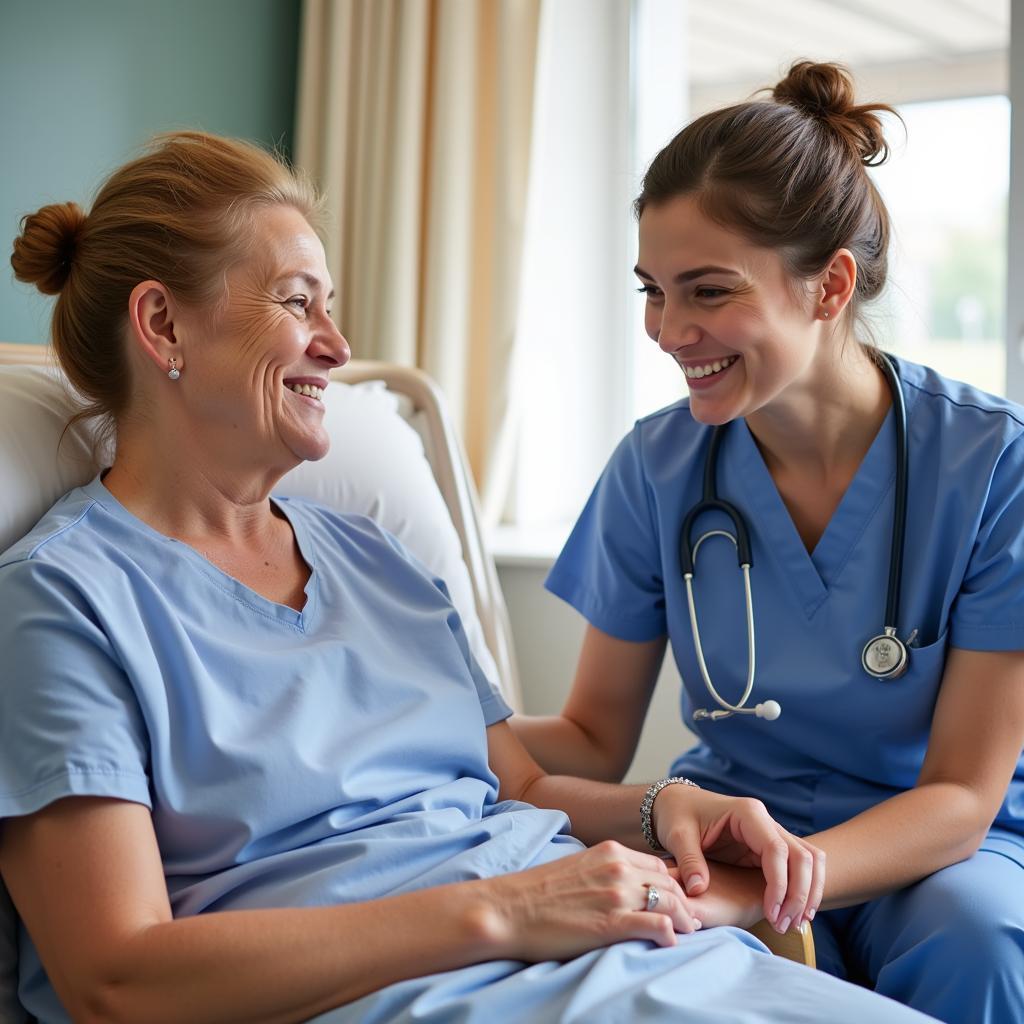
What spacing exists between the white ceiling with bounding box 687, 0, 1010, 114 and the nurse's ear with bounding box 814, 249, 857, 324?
4.39ft

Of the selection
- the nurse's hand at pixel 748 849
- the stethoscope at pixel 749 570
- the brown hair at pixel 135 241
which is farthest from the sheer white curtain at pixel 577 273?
the nurse's hand at pixel 748 849

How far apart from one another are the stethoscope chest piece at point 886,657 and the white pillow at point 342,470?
1.74ft

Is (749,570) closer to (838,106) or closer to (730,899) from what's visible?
(730,899)

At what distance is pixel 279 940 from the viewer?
1.02 metres

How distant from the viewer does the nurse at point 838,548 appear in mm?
1356

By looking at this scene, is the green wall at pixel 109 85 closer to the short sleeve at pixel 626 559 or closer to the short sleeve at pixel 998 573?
the short sleeve at pixel 626 559

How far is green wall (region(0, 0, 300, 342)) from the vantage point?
82.0 inches

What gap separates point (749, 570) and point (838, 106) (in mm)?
575

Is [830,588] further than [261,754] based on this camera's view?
Yes

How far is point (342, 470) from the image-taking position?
1742 millimetres

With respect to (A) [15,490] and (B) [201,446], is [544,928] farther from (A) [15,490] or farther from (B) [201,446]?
(A) [15,490]

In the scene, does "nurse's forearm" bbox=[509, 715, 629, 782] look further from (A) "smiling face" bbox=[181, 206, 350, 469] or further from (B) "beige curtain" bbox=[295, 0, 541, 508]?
(B) "beige curtain" bbox=[295, 0, 541, 508]

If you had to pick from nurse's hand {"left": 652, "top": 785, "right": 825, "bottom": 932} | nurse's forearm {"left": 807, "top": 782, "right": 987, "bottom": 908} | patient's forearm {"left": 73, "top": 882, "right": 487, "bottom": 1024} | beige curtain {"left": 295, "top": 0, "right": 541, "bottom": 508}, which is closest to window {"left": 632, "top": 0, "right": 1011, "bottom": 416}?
beige curtain {"left": 295, "top": 0, "right": 541, "bottom": 508}

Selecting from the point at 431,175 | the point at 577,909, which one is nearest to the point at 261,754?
the point at 577,909
